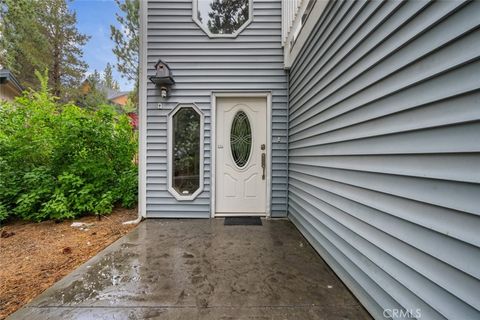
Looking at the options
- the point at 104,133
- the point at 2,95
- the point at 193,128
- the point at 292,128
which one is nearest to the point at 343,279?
the point at 292,128

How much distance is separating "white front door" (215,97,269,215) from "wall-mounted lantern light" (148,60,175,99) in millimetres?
805

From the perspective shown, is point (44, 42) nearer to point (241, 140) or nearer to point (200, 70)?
point (200, 70)

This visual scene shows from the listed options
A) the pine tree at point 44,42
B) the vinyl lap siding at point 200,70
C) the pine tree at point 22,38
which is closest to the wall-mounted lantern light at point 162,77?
the vinyl lap siding at point 200,70

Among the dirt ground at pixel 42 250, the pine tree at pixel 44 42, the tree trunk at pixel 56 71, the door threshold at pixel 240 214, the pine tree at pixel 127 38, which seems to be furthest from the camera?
the tree trunk at pixel 56 71

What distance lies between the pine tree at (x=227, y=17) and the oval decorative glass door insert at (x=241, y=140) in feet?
4.65

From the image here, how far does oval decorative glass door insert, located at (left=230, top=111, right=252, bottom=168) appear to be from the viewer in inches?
139

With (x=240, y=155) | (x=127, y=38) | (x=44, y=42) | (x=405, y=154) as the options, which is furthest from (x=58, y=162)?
(x=44, y=42)

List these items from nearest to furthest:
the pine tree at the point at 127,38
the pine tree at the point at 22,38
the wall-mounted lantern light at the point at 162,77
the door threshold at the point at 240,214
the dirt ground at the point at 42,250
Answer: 1. the dirt ground at the point at 42,250
2. the wall-mounted lantern light at the point at 162,77
3. the door threshold at the point at 240,214
4. the pine tree at the point at 127,38
5. the pine tree at the point at 22,38

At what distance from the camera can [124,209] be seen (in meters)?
3.86

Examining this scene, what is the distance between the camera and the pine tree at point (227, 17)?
11.4 ft

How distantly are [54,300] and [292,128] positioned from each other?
305 cm

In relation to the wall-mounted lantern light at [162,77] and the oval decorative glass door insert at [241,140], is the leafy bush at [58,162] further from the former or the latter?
the oval decorative glass door insert at [241,140]

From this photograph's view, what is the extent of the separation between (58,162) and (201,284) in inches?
129

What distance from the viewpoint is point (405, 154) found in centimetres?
112
